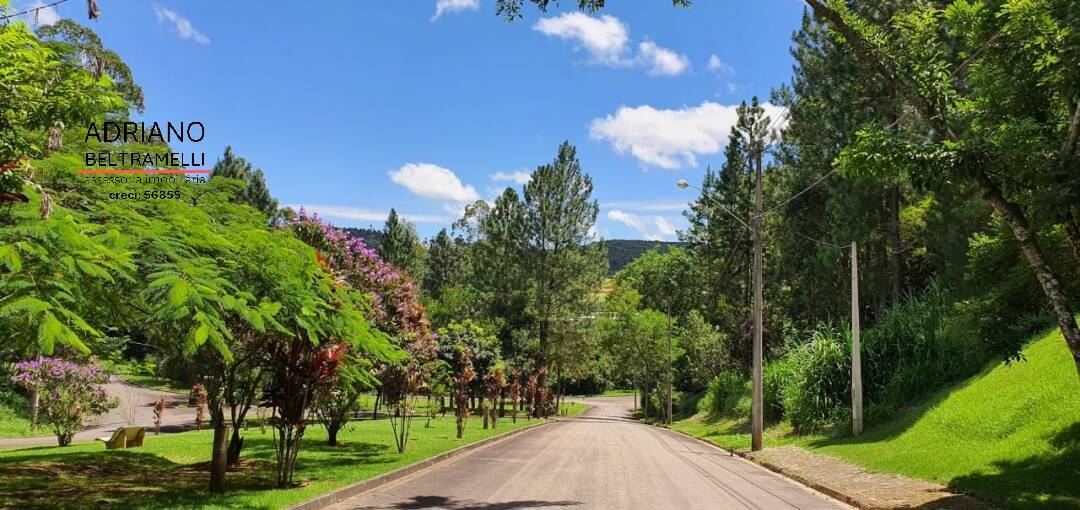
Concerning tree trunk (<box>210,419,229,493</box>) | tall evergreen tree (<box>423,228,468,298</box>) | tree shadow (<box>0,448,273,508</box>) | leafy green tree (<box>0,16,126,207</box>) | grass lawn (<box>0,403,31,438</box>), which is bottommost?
grass lawn (<box>0,403,31,438</box>)

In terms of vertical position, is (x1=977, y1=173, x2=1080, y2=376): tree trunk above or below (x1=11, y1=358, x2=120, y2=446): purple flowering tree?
above

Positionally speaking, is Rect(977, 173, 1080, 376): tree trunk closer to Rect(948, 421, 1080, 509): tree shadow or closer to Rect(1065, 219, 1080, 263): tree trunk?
Rect(1065, 219, 1080, 263): tree trunk

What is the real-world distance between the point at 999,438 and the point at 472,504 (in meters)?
9.98

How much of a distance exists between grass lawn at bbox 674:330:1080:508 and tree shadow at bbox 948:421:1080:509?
0.01 metres

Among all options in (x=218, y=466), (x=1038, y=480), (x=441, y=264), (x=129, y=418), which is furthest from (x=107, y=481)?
(x=441, y=264)

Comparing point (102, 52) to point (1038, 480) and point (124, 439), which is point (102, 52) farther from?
point (1038, 480)

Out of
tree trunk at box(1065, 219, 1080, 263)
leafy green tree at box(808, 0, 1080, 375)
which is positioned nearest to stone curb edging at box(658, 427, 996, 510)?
leafy green tree at box(808, 0, 1080, 375)

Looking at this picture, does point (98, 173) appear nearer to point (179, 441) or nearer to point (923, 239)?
point (179, 441)

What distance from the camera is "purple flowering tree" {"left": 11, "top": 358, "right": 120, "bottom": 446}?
1702 cm

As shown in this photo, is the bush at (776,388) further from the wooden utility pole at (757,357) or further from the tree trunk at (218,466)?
the tree trunk at (218,466)

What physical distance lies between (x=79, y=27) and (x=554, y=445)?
24.8m

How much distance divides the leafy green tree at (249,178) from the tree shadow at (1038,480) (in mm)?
49218

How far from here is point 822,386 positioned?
21.1 meters

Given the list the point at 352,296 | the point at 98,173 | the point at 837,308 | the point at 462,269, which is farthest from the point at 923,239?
the point at 462,269
